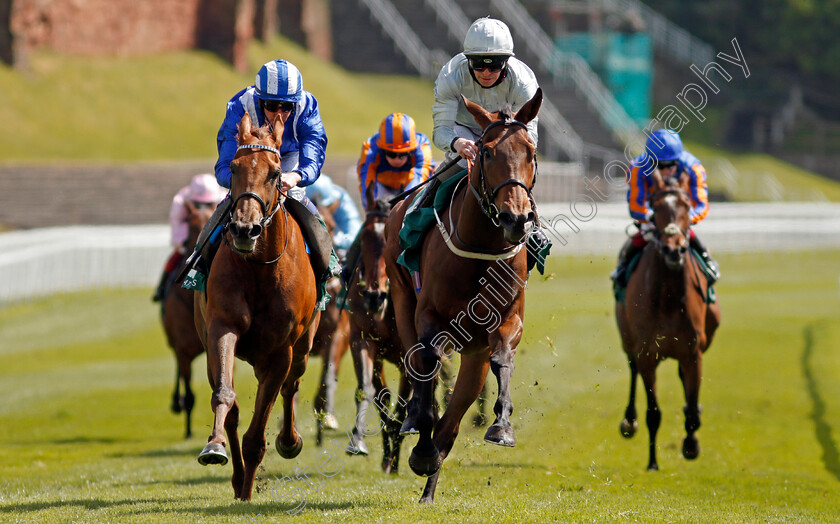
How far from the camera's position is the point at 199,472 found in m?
9.73

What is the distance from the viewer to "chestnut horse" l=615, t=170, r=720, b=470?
9.81 metres

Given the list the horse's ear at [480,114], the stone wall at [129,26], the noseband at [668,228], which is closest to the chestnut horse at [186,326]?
the noseband at [668,228]

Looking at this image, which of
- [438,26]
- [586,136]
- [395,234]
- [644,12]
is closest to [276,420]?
[395,234]

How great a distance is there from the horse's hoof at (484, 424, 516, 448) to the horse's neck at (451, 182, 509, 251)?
1.09 m

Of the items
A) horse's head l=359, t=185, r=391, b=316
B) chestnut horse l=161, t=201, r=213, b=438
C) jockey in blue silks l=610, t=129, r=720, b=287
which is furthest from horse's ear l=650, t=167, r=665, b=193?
chestnut horse l=161, t=201, r=213, b=438

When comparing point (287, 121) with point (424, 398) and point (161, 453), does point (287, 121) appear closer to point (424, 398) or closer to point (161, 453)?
point (424, 398)

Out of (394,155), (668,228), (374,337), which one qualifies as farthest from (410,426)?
(668,228)

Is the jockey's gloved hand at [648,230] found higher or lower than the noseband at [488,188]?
lower

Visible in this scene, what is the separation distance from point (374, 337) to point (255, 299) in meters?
2.38

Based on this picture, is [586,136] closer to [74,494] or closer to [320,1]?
[320,1]

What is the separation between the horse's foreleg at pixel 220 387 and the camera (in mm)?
6348

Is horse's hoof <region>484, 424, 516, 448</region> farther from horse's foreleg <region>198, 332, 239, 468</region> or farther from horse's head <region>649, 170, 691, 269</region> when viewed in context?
horse's head <region>649, 170, 691, 269</region>

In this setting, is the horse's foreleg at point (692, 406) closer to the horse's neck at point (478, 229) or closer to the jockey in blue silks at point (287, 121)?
the horse's neck at point (478, 229)

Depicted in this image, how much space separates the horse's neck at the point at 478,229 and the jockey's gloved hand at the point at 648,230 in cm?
339
